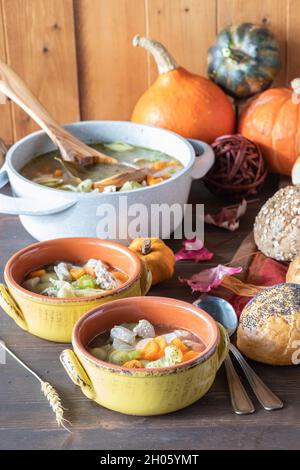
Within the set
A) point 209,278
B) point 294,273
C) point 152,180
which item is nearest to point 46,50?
point 152,180

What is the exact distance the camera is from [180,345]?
954 mm

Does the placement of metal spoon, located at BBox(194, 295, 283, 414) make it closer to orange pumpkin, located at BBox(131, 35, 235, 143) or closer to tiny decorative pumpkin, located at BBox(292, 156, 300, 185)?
tiny decorative pumpkin, located at BBox(292, 156, 300, 185)

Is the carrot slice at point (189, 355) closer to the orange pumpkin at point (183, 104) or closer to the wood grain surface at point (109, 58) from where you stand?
the orange pumpkin at point (183, 104)

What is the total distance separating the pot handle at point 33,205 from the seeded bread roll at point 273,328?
381mm

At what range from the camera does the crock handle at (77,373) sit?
0.93 m

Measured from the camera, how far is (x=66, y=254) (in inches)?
46.8

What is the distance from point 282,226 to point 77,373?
497 mm

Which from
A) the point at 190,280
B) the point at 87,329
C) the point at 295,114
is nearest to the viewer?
the point at 87,329

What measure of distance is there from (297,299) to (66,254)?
355 millimetres

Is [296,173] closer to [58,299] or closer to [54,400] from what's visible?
[58,299]

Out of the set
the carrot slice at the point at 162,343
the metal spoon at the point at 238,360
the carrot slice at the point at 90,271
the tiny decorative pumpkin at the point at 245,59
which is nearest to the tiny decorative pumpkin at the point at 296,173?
the tiny decorative pumpkin at the point at 245,59

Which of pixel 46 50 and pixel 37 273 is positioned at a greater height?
pixel 46 50
